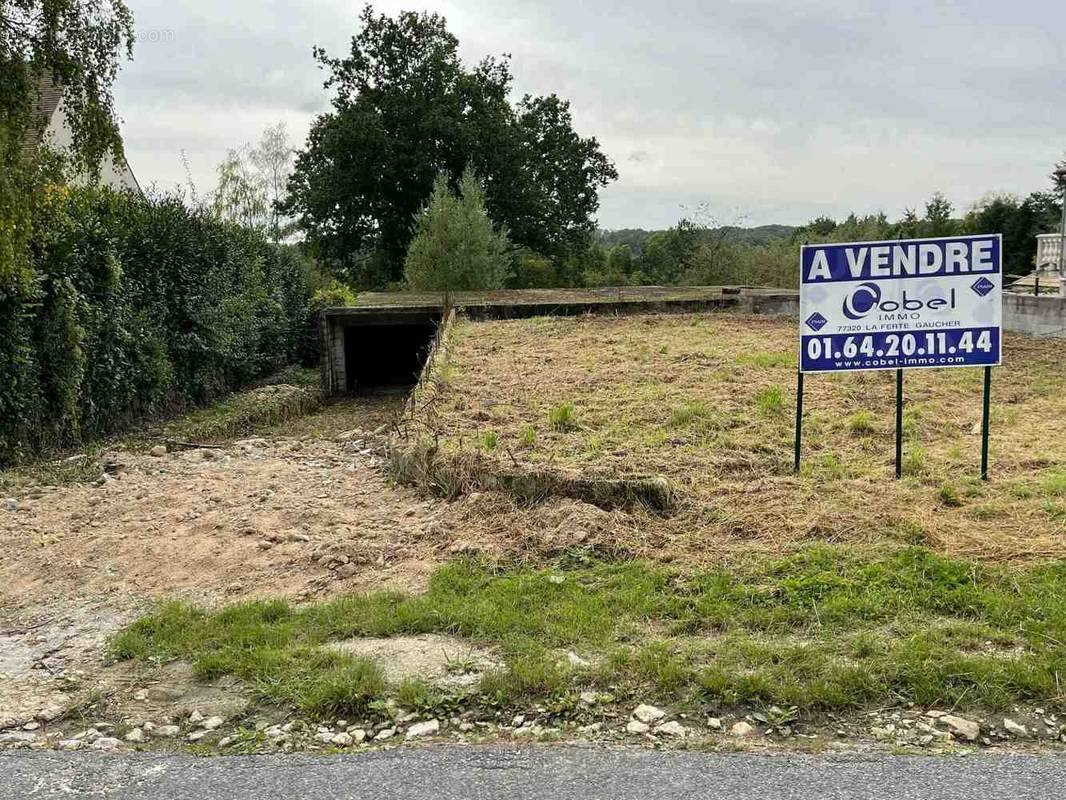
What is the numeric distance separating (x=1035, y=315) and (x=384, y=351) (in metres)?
14.7

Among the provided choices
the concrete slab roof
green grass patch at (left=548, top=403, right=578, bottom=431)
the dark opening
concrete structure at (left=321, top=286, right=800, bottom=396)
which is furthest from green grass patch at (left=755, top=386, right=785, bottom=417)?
the dark opening

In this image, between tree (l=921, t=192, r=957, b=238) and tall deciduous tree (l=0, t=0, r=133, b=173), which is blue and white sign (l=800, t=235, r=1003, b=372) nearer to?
tall deciduous tree (l=0, t=0, r=133, b=173)

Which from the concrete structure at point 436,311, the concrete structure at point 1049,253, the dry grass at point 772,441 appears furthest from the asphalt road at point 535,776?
the concrete structure at point 1049,253

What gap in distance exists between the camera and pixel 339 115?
118 feet

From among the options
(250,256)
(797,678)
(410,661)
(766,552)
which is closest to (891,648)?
(797,678)

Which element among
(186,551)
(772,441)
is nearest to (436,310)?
(772,441)

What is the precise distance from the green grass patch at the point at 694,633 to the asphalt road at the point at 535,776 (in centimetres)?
41

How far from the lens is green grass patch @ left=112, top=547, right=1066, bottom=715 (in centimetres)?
378

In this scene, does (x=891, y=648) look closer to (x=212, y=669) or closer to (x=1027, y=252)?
(x=212, y=669)

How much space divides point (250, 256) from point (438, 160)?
19.0 metres

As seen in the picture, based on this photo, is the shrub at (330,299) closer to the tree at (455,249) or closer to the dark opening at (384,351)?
the dark opening at (384,351)

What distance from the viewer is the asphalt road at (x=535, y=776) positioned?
308cm

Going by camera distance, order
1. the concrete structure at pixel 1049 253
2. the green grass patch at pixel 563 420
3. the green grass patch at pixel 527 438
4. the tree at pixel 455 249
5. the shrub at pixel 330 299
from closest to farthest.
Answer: the green grass patch at pixel 527 438 → the green grass patch at pixel 563 420 → the shrub at pixel 330 299 → the concrete structure at pixel 1049 253 → the tree at pixel 455 249

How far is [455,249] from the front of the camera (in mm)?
28875
